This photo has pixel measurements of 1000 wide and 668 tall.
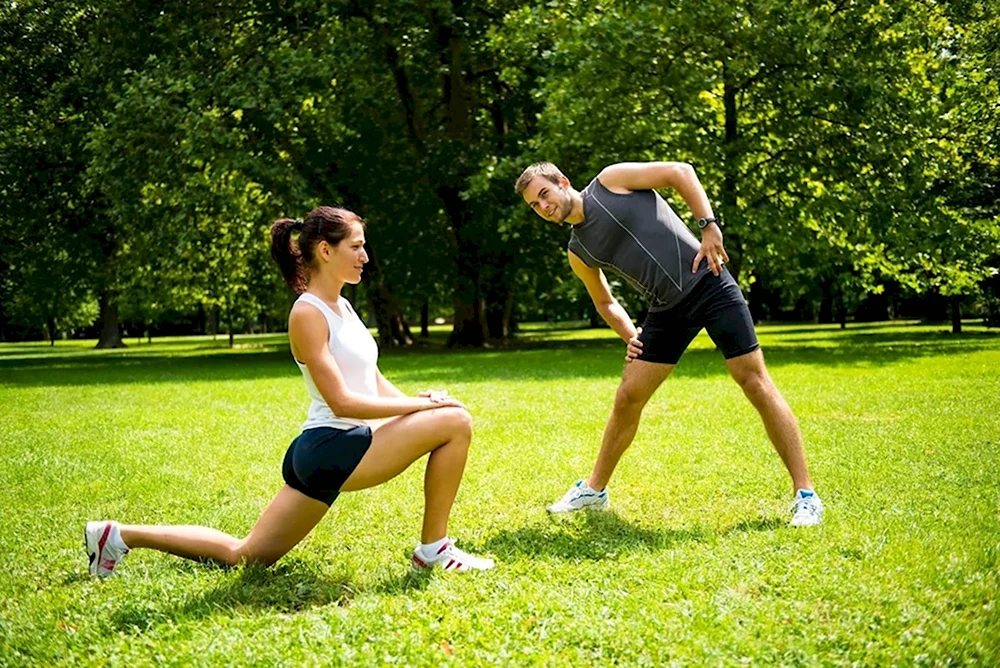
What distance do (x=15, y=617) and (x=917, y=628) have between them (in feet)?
12.0

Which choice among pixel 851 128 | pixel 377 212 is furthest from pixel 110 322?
pixel 851 128

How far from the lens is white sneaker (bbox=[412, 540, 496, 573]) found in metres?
4.52

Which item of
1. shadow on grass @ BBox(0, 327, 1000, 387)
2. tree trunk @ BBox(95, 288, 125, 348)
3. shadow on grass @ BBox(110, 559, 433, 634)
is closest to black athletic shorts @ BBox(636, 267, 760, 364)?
shadow on grass @ BBox(110, 559, 433, 634)

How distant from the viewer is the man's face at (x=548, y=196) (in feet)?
17.6

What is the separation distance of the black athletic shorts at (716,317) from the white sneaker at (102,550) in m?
3.18

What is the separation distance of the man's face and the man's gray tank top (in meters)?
0.14

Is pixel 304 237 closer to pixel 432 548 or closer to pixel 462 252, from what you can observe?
pixel 432 548

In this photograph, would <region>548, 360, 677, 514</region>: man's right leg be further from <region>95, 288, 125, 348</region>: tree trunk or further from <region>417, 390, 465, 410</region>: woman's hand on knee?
<region>95, 288, 125, 348</region>: tree trunk

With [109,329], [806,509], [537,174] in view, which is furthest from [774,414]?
[109,329]

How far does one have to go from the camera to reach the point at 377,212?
2719 cm

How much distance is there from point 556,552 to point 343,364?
4.82 feet

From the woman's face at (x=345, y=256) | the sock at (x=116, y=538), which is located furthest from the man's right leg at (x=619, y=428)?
the sock at (x=116, y=538)

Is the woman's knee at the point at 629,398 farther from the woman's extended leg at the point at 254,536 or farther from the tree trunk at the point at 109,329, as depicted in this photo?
the tree trunk at the point at 109,329

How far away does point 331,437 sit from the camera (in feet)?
14.4
